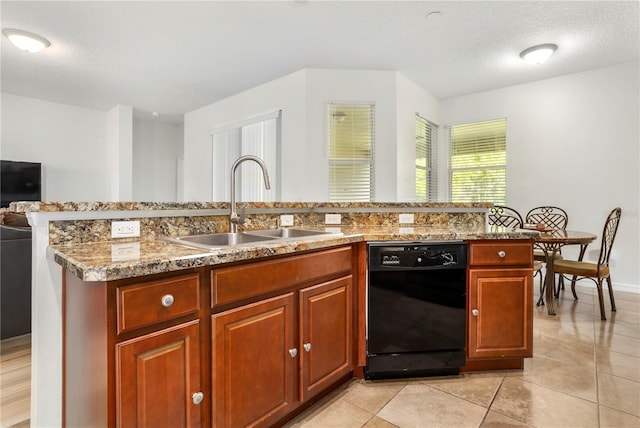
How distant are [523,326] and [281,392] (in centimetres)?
150

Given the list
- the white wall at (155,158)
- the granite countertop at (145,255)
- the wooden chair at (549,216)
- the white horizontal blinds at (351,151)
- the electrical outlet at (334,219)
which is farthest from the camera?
the white wall at (155,158)

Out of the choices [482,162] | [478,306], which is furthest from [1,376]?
[482,162]

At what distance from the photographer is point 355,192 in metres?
3.95

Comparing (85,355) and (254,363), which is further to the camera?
(254,363)

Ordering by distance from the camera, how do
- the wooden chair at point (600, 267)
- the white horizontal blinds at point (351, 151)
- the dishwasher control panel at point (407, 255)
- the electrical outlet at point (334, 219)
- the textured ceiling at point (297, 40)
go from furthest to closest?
→ the white horizontal blinds at point (351, 151) → the wooden chair at point (600, 267) → the textured ceiling at point (297, 40) → the electrical outlet at point (334, 219) → the dishwasher control panel at point (407, 255)

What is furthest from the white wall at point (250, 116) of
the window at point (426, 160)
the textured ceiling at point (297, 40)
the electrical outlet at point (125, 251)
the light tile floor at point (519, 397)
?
the electrical outlet at point (125, 251)

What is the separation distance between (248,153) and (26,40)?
245 centimetres

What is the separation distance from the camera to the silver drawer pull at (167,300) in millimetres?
1033

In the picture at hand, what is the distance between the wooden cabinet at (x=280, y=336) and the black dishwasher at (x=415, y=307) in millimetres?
160

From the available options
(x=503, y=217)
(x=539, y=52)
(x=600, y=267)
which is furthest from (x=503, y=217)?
(x=539, y=52)

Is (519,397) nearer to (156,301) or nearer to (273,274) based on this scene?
(273,274)

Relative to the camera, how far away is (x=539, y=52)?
3.30 m

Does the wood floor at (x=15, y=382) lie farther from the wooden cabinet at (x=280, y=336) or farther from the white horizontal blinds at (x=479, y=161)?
the white horizontal blinds at (x=479, y=161)

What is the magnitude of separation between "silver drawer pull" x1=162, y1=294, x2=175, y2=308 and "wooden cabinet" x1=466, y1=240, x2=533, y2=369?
5.26 feet
